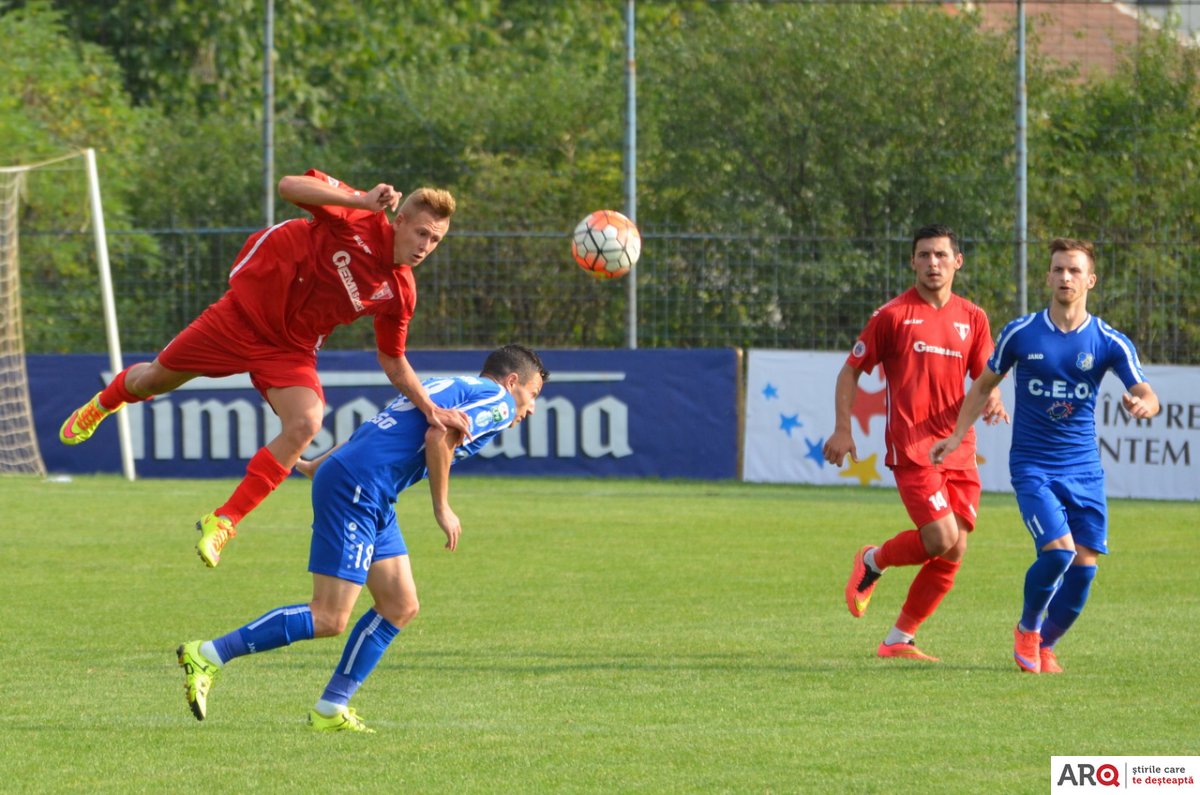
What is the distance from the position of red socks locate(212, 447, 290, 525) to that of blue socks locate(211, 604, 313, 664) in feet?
5.63

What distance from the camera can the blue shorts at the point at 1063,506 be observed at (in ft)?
28.3

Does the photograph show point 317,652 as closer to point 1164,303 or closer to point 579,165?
point 1164,303

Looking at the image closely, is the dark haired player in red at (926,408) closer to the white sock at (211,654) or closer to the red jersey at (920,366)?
the red jersey at (920,366)

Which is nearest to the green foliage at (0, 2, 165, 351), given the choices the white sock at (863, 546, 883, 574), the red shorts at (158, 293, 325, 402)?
the red shorts at (158, 293, 325, 402)

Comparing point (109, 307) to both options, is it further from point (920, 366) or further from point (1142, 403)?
point (1142, 403)

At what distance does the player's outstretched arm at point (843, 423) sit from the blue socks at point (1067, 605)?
124 cm

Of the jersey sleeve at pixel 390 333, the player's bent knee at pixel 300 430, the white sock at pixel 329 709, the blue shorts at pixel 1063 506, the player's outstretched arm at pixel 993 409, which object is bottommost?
the white sock at pixel 329 709

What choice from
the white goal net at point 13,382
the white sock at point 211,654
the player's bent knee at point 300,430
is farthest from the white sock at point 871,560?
the white goal net at point 13,382

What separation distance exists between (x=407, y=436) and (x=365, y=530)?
401mm

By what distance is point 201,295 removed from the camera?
2080 cm

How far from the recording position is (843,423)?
927 centimetres

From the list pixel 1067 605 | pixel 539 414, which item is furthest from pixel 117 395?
pixel 539 414

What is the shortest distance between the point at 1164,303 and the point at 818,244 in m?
3.84

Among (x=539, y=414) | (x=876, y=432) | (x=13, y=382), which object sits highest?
(x=13, y=382)
